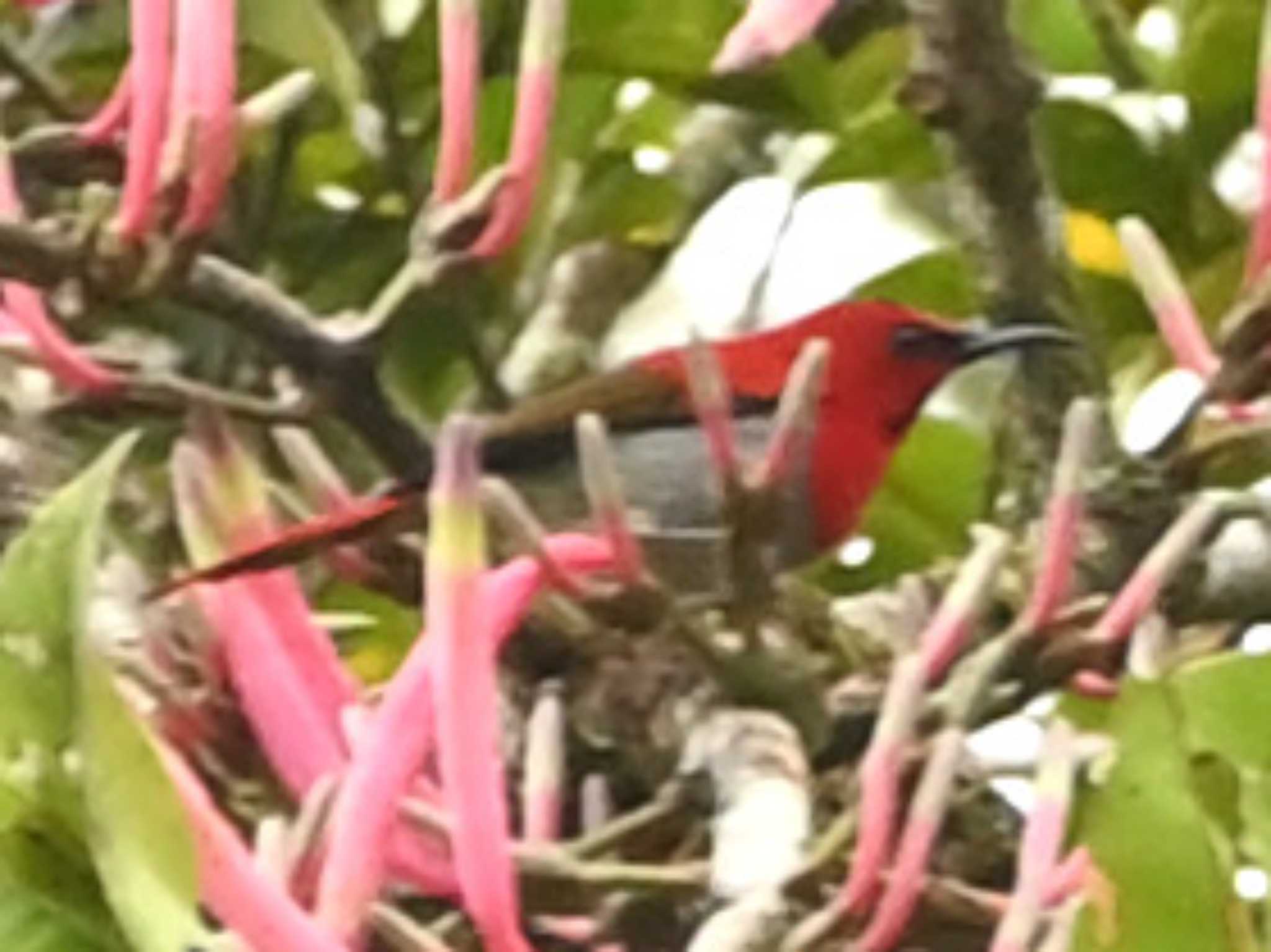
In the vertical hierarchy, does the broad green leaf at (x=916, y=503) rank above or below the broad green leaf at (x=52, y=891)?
below

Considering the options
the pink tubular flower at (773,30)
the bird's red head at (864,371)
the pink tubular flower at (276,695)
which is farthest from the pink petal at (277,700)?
the bird's red head at (864,371)

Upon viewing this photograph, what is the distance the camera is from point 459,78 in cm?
49

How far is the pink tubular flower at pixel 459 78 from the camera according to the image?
49 centimetres

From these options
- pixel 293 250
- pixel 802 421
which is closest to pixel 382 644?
pixel 293 250

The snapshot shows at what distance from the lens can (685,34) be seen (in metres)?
0.71

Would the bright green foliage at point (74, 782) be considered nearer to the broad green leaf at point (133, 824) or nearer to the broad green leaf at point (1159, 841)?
the broad green leaf at point (133, 824)

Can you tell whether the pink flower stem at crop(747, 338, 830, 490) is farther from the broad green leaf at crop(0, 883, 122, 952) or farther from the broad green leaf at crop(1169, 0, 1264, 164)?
the broad green leaf at crop(1169, 0, 1264, 164)

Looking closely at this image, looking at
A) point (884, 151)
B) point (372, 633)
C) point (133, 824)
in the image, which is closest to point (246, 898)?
point (133, 824)

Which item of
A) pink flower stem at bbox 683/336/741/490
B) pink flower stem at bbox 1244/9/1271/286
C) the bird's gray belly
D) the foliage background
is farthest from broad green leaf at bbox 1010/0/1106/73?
pink flower stem at bbox 683/336/741/490

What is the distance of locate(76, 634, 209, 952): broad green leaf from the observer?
0.38 m

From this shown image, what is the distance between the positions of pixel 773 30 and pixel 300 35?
0.19 meters

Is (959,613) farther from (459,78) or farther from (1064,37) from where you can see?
(1064,37)

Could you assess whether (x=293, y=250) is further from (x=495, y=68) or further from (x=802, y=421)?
(x=802, y=421)

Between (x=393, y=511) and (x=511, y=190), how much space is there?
5 cm
